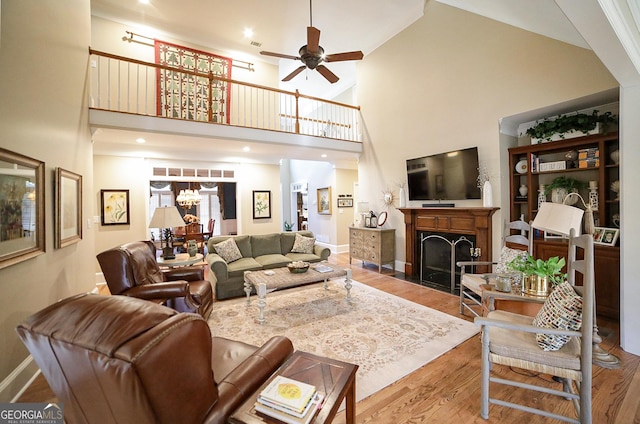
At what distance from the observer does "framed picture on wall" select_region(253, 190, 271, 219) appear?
691 cm

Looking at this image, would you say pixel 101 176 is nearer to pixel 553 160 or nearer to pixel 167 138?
pixel 167 138

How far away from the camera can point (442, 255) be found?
488 cm

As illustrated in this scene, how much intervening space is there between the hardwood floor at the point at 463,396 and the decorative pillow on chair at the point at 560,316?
1.84 feet

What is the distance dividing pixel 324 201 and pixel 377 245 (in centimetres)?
334

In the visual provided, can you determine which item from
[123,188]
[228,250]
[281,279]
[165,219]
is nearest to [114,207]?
[123,188]

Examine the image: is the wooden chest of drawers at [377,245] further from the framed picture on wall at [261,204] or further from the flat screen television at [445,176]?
the framed picture on wall at [261,204]

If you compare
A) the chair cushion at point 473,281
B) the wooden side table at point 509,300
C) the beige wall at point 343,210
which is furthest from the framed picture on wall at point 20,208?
the beige wall at point 343,210

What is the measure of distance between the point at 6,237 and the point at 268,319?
2.39 m

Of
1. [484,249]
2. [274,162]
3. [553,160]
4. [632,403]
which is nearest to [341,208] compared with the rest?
[274,162]

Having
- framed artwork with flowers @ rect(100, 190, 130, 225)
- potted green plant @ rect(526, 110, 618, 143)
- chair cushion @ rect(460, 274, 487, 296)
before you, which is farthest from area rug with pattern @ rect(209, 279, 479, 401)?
framed artwork with flowers @ rect(100, 190, 130, 225)

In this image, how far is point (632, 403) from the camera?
73.9 inches

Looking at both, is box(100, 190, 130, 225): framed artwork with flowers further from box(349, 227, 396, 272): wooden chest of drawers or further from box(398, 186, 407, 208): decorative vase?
box(398, 186, 407, 208): decorative vase

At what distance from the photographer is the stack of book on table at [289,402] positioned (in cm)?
101

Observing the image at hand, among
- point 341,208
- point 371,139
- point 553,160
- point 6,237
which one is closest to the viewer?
point 6,237
